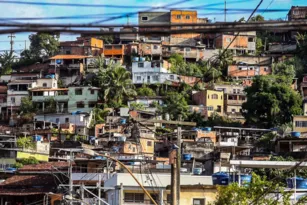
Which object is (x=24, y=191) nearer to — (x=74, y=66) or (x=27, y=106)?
(x=27, y=106)

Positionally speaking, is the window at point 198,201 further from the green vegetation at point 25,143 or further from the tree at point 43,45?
the tree at point 43,45

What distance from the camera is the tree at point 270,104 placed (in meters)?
73.4

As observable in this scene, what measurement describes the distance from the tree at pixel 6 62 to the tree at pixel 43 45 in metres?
2.19

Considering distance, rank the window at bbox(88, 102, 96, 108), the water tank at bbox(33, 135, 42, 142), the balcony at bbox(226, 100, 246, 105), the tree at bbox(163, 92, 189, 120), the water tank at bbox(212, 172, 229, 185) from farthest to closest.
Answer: the balcony at bbox(226, 100, 246, 105) → the window at bbox(88, 102, 96, 108) → the tree at bbox(163, 92, 189, 120) → the water tank at bbox(33, 135, 42, 142) → the water tank at bbox(212, 172, 229, 185)

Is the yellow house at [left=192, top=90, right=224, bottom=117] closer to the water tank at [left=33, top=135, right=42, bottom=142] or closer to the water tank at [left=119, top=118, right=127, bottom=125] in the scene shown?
the water tank at [left=119, top=118, right=127, bottom=125]

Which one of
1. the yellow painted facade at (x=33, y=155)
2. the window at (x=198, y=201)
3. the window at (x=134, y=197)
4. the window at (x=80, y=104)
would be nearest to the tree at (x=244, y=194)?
the window at (x=198, y=201)

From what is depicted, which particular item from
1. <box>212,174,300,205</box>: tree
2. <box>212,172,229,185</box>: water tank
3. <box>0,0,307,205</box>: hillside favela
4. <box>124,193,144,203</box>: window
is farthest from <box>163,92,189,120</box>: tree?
<box>212,174,300,205</box>: tree

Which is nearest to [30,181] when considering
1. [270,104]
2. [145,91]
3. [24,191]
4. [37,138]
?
[24,191]

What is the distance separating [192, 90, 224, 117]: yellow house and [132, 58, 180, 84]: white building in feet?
10.7

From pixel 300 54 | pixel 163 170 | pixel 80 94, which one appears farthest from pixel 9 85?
pixel 163 170

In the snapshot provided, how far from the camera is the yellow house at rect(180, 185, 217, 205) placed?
30906 millimetres

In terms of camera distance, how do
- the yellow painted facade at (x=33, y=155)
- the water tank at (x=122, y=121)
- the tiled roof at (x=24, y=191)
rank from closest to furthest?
the tiled roof at (x=24, y=191) < the yellow painted facade at (x=33, y=155) < the water tank at (x=122, y=121)

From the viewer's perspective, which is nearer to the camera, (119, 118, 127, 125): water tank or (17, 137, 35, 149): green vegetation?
(17, 137, 35, 149): green vegetation

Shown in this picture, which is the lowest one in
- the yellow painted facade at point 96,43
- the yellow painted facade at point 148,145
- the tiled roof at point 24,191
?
the tiled roof at point 24,191
